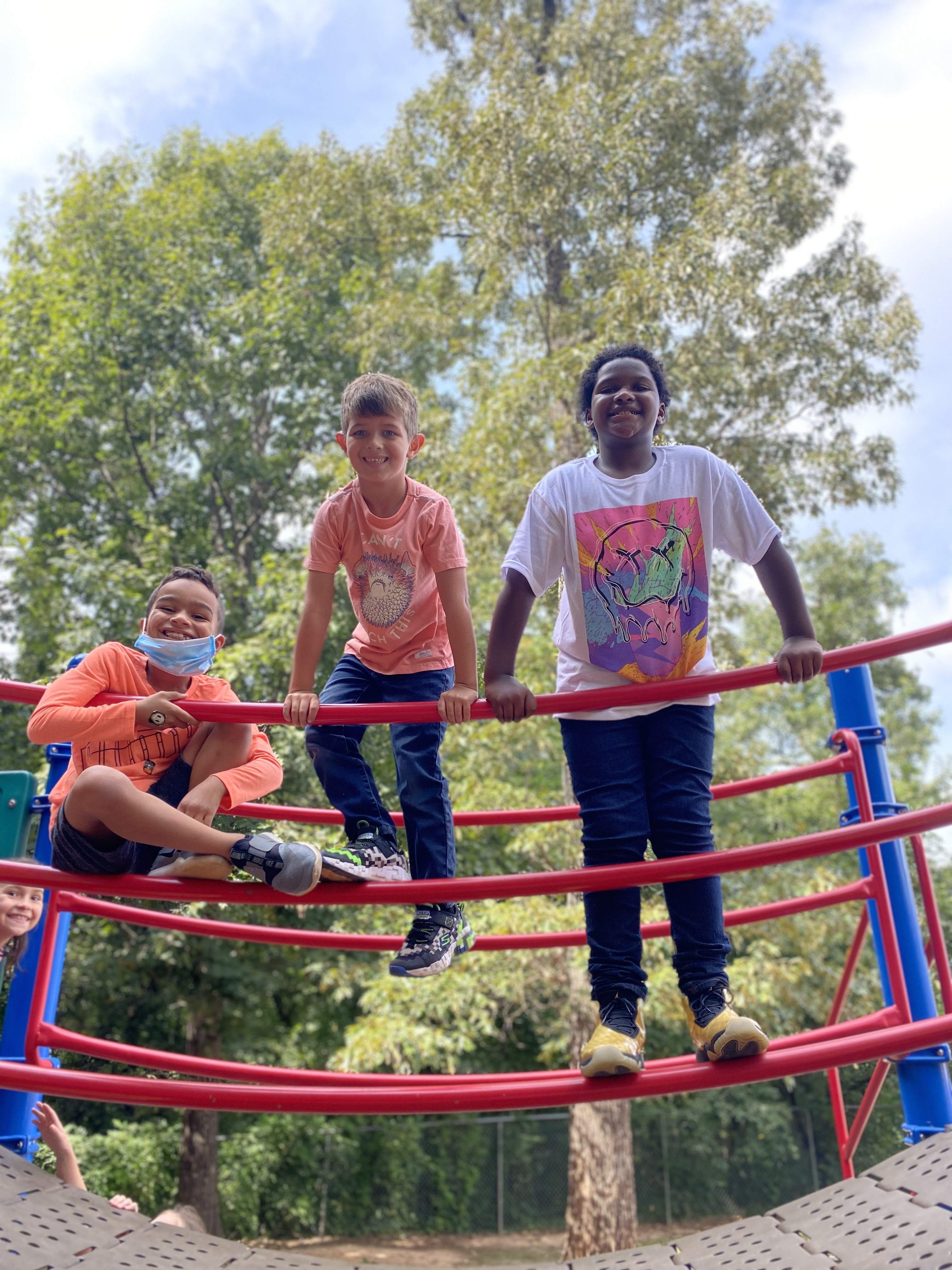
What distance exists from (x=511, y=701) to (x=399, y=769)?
40cm

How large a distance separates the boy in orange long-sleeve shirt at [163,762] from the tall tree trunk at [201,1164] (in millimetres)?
6092

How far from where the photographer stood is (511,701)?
1734mm

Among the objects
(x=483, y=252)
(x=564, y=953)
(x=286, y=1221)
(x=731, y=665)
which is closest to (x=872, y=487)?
(x=731, y=665)

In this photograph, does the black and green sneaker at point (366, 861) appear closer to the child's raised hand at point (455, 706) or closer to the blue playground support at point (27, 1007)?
the child's raised hand at point (455, 706)

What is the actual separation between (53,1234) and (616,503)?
1.50 meters

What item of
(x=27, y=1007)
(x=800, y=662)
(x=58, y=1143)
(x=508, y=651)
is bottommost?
(x=58, y=1143)

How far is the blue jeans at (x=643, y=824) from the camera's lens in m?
1.74

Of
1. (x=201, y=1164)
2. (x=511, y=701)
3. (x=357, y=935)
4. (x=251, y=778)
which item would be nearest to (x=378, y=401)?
(x=511, y=701)

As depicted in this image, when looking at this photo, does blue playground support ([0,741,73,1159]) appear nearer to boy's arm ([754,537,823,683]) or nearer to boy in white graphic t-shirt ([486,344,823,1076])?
boy in white graphic t-shirt ([486,344,823,1076])

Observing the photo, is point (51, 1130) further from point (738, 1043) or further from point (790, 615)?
point (790, 615)

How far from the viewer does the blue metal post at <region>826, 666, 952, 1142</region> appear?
1846mm

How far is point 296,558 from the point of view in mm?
7930

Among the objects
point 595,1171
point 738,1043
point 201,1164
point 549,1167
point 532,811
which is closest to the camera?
point 738,1043

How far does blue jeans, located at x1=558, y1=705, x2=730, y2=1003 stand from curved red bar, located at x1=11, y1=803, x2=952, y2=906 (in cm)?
11
